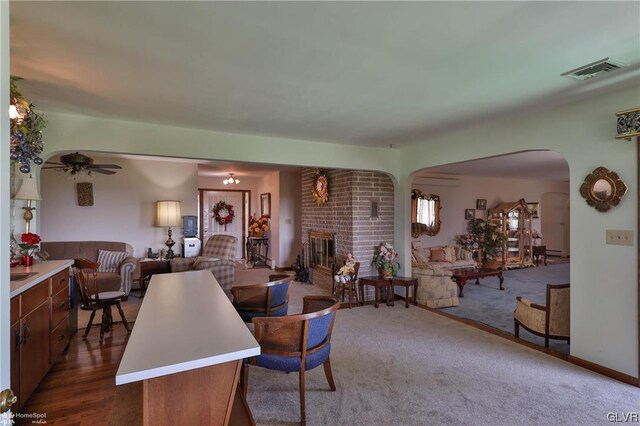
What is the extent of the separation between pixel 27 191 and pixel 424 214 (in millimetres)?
6992

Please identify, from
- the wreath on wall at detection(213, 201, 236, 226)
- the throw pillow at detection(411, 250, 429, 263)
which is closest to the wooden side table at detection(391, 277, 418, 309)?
the throw pillow at detection(411, 250, 429, 263)

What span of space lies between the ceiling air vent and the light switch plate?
1.26m

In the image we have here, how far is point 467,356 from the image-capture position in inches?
119

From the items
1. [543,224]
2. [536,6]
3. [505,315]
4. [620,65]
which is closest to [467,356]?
[505,315]

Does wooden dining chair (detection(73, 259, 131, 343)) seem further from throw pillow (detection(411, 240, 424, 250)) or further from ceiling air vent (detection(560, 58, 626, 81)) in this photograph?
throw pillow (detection(411, 240, 424, 250))

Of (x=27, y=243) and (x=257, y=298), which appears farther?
(x=257, y=298)

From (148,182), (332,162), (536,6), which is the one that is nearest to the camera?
(536,6)

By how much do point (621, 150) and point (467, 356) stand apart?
217 centimetres

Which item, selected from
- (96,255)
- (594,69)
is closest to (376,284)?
(594,69)

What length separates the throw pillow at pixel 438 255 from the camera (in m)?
7.15

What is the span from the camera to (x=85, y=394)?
2414 millimetres

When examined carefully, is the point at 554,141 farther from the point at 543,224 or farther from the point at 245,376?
the point at 543,224

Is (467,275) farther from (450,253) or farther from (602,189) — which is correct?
(602,189)

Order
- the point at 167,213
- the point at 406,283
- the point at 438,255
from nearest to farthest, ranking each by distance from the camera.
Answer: the point at 406,283 < the point at 167,213 < the point at 438,255
